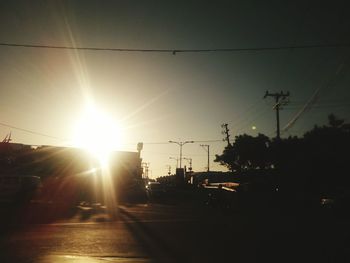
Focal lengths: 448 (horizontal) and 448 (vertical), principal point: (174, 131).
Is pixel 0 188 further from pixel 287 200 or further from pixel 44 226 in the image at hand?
pixel 287 200

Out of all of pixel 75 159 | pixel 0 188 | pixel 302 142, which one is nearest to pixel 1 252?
pixel 0 188

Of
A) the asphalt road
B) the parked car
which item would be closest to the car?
the parked car

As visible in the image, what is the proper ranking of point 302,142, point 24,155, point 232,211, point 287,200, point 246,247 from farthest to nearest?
point 24,155 < point 302,142 < point 287,200 < point 232,211 < point 246,247

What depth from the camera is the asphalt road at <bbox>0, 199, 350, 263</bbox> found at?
1039 centimetres

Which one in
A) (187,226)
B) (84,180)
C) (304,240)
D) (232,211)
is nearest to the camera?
(304,240)

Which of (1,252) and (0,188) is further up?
(0,188)

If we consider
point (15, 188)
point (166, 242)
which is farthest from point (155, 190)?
point (166, 242)

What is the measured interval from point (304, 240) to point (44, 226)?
8.97 m

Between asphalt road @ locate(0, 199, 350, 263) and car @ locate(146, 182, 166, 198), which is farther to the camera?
car @ locate(146, 182, 166, 198)

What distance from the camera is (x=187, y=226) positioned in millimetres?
17297

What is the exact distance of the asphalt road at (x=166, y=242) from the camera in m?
10.4

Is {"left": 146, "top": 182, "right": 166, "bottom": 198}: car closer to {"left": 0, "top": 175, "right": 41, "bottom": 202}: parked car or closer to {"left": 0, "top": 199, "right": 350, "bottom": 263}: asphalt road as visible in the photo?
{"left": 0, "top": 175, "right": 41, "bottom": 202}: parked car

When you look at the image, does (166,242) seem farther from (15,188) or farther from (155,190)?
(155,190)

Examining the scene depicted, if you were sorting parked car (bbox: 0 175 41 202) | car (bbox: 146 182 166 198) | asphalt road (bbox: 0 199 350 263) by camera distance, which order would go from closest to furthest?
asphalt road (bbox: 0 199 350 263) → parked car (bbox: 0 175 41 202) → car (bbox: 146 182 166 198)
